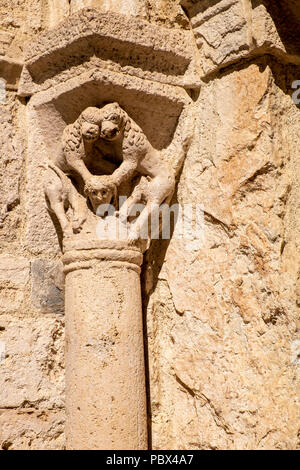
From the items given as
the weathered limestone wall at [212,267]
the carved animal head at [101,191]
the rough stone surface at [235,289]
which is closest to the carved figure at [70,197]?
the carved animal head at [101,191]

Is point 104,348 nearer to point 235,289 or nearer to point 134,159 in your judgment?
point 235,289

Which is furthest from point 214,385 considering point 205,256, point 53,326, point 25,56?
point 25,56

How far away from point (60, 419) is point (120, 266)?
57 centimetres

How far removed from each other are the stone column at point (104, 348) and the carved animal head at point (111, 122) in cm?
35

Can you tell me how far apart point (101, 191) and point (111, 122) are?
0.23m

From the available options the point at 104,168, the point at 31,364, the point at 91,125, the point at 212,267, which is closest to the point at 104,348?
the point at 31,364

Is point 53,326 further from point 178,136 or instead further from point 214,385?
point 178,136

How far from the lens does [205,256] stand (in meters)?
2.14

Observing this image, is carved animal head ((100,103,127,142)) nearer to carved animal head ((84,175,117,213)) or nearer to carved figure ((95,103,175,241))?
carved figure ((95,103,175,241))

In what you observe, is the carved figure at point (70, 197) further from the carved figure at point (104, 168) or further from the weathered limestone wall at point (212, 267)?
the weathered limestone wall at point (212, 267)

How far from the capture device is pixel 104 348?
6.51ft

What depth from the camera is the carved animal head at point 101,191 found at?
2.07 metres

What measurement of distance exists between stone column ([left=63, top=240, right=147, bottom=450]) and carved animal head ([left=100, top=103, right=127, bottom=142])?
0.35 meters

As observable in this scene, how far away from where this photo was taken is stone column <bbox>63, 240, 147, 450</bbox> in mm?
1950
